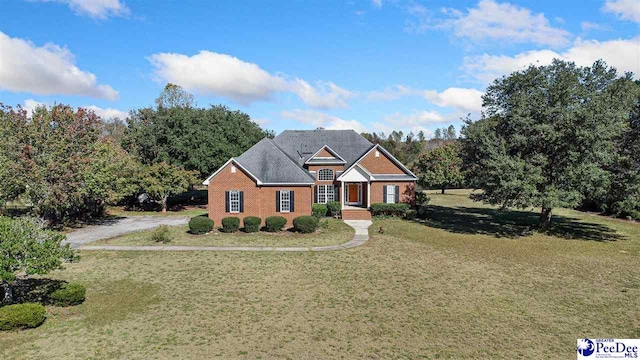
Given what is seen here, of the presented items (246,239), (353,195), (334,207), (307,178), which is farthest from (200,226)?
(353,195)

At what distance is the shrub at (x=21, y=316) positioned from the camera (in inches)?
458

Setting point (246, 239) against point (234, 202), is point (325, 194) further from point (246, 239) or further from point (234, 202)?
point (246, 239)

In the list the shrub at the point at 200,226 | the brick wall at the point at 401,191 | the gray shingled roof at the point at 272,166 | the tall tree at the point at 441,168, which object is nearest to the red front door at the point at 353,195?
the brick wall at the point at 401,191

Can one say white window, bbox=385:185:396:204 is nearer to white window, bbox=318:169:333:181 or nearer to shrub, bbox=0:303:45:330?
white window, bbox=318:169:333:181

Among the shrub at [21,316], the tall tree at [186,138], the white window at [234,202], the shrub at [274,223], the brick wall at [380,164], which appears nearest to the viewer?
the shrub at [21,316]

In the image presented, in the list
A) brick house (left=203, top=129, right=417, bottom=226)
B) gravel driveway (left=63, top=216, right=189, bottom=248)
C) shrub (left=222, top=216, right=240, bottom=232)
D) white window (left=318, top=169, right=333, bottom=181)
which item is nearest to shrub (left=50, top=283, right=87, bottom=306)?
gravel driveway (left=63, top=216, right=189, bottom=248)

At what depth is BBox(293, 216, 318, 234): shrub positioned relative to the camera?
89.6 ft

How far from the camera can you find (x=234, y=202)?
29875 mm

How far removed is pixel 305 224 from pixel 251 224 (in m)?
3.84

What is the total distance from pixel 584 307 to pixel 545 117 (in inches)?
639

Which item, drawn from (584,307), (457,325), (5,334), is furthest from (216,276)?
(584,307)

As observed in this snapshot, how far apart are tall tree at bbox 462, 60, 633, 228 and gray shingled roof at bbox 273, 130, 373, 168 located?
1303 centimetres

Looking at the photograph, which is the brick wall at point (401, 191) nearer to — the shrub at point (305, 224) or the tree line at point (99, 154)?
the shrub at point (305, 224)

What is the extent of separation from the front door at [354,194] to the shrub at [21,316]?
3013cm
